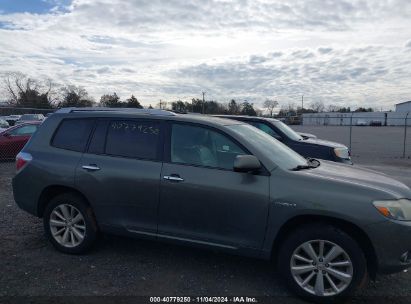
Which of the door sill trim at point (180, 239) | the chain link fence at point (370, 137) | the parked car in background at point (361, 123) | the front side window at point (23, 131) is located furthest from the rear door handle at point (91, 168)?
the parked car in background at point (361, 123)

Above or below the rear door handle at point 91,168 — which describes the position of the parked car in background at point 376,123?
above

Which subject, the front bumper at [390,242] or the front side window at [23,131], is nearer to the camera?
the front bumper at [390,242]

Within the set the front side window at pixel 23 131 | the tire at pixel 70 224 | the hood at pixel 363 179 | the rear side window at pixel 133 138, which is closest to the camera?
the hood at pixel 363 179

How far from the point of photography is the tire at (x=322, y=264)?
3904mm

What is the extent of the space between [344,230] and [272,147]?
4.26 ft

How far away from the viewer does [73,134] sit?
17.4 feet

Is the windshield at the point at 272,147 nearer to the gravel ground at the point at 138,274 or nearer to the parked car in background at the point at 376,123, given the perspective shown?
the gravel ground at the point at 138,274

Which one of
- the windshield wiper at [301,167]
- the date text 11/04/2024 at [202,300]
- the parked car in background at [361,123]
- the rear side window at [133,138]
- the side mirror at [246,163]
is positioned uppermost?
the parked car in background at [361,123]

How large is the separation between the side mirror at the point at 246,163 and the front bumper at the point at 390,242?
119cm

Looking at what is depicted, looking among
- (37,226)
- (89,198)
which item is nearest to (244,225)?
(89,198)

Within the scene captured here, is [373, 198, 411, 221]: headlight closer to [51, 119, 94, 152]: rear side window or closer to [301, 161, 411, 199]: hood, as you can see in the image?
[301, 161, 411, 199]: hood

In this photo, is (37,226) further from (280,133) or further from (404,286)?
(280,133)

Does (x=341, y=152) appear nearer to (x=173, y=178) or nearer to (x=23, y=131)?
(x=173, y=178)

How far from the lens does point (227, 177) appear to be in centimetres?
433
